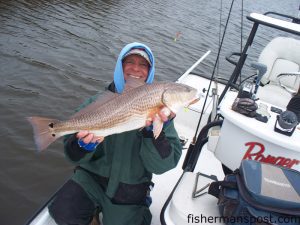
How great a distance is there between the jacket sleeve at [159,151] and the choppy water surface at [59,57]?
257 cm

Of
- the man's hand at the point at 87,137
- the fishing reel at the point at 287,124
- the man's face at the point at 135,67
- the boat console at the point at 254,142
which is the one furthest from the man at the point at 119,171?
the fishing reel at the point at 287,124

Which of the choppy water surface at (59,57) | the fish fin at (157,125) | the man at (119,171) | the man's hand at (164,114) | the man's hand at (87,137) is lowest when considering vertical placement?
the choppy water surface at (59,57)

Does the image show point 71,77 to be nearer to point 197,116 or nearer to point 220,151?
point 197,116

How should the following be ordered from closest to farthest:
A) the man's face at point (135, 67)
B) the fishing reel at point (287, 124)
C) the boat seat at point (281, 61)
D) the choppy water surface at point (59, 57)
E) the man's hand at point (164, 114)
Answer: the man's hand at point (164, 114)
the fishing reel at point (287, 124)
the man's face at point (135, 67)
the choppy water surface at point (59, 57)
the boat seat at point (281, 61)

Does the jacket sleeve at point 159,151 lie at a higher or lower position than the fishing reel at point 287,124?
lower

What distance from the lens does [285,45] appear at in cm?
561

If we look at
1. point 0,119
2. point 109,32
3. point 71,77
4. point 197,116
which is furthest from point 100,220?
point 109,32

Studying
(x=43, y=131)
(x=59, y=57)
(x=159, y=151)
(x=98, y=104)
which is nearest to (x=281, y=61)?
(x=159, y=151)

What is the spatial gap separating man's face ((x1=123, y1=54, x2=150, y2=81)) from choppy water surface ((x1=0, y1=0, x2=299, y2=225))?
9.10 ft

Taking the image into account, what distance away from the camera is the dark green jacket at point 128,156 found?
2.89 m

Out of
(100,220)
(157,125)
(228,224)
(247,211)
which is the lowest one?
(100,220)

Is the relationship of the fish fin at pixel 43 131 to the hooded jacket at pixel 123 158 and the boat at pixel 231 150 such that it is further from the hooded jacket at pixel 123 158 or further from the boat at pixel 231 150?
the boat at pixel 231 150

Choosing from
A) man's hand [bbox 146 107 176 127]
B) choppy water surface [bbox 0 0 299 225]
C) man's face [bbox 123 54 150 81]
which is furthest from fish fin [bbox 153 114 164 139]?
choppy water surface [bbox 0 0 299 225]

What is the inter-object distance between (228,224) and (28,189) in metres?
3.65
